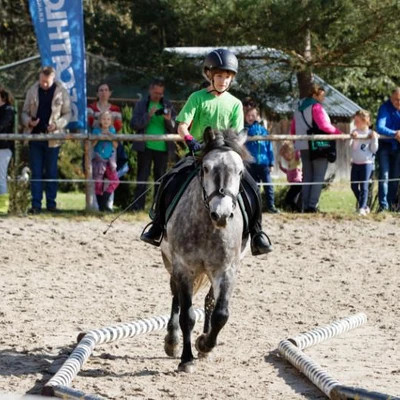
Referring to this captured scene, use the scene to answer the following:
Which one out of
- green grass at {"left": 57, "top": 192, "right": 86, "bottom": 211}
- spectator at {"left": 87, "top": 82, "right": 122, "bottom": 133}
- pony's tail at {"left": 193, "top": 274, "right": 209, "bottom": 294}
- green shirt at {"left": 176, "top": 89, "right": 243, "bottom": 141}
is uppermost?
green shirt at {"left": 176, "top": 89, "right": 243, "bottom": 141}

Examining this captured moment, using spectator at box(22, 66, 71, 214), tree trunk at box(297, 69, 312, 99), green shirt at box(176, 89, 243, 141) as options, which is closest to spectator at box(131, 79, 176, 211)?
spectator at box(22, 66, 71, 214)

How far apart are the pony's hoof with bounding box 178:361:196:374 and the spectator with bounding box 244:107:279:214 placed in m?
7.77

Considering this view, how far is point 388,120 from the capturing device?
52.1 feet

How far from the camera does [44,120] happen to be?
14828 mm

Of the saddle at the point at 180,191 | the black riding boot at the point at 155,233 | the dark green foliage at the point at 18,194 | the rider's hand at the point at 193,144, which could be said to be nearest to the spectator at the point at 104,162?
the dark green foliage at the point at 18,194

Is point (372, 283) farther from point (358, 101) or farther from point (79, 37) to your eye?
point (358, 101)

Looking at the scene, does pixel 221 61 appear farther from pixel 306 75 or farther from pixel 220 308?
pixel 306 75

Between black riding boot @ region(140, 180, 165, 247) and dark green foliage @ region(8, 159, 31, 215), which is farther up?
black riding boot @ region(140, 180, 165, 247)

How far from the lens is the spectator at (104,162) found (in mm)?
15086

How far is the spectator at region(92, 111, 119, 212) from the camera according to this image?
1509 centimetres

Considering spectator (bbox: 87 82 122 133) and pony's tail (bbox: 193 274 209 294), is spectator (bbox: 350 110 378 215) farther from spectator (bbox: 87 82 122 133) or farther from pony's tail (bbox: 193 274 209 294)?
pony's tail (bbox: 193 274 209 294)

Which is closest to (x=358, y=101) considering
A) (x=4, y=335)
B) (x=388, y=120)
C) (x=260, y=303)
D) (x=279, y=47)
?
(x=279, y=47)

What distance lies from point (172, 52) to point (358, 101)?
14.0 m

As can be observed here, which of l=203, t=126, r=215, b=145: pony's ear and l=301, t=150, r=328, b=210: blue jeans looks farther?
l=301, t=150, r=328, b=210: blue jeans
